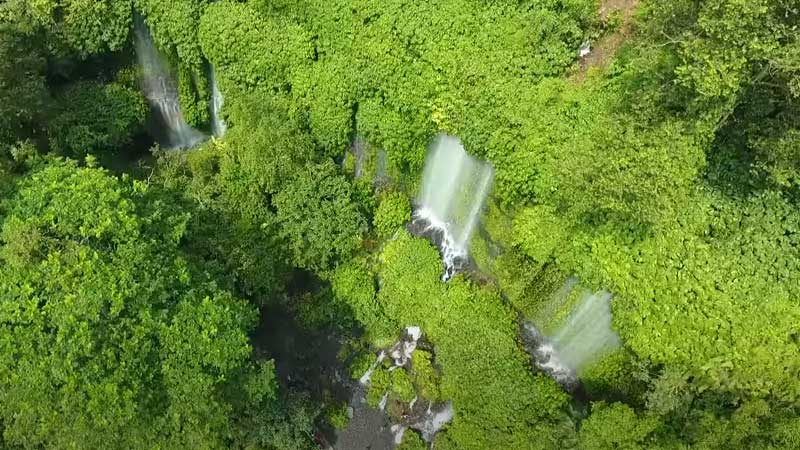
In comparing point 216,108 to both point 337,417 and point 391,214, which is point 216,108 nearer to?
point 391,214

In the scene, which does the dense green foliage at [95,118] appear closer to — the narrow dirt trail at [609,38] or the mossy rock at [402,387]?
the mossy rock at [402,387]

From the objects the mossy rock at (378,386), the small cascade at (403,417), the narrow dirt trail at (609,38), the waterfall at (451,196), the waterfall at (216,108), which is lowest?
the small cascade at (403,417)

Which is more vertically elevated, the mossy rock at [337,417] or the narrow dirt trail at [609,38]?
the narrow dirt trail at [609,38]

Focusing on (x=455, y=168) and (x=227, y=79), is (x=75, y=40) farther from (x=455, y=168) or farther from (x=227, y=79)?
(x=455, y=168)

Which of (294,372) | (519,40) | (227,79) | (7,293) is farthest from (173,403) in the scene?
(519,40)

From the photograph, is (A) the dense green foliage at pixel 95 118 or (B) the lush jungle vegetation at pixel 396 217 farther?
(A) the dense green foliage at pixel 95 118

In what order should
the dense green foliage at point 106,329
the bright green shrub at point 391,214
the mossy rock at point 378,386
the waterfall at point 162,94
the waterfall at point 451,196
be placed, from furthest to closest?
1. the waterfall at point 162,94
2. the bright green shrub at point 391,214
3. the mossy rock at point 378,386
4. the waterfall at point 451,196
5. the dense green foliage at point 106,329

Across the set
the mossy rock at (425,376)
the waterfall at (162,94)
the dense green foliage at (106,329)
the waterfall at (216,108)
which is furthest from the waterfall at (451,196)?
the waterfall at (162,94)
